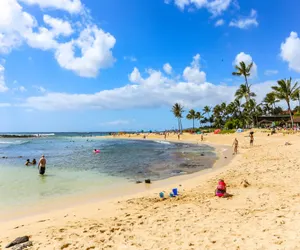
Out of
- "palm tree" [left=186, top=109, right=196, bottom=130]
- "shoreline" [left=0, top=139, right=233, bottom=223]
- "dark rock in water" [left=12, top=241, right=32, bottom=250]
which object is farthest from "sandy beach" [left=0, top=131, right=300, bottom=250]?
"palm tree" [left=186, top=109, right=196, bottom=130]

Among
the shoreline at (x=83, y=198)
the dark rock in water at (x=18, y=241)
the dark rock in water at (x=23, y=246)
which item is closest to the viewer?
the dark rock in water at (x=23, y=246)

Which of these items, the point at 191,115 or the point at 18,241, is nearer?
the point at 18,241

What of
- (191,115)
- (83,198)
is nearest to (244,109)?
(191,115)

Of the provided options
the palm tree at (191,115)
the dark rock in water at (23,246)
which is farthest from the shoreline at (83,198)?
the palm tree at (191,115)

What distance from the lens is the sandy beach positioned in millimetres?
5434

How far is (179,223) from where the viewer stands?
6.85 meters

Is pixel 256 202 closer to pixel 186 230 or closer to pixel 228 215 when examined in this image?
pixel 228 215

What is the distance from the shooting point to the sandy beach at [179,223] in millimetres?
5434

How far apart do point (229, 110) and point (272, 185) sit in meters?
88.0

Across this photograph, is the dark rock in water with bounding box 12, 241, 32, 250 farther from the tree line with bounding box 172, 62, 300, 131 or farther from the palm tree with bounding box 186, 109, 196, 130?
the palm tree with bounding box 186, 109, 196, 130

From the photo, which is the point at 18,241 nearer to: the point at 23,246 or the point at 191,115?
the point at 23,246

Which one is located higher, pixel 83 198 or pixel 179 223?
pixel 179 223

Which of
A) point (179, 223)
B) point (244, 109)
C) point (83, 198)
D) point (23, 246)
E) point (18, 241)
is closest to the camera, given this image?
point (23, 246)

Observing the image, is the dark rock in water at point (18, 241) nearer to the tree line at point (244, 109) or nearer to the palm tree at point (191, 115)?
the tree line at point (244, 109)
